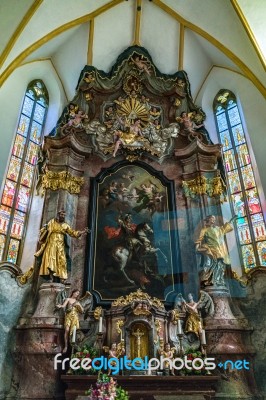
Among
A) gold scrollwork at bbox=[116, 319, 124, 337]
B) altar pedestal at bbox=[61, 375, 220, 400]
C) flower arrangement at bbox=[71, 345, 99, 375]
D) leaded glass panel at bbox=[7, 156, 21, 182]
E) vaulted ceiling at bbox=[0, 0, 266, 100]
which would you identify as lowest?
altar pedestal at bbox=[61, 375, 220, 400]

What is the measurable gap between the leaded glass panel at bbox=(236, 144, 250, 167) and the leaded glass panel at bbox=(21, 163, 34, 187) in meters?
7.18

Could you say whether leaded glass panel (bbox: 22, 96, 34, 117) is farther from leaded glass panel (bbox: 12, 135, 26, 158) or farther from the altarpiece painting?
the altarpiece painting

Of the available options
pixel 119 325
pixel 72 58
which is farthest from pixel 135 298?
pixel 72 58

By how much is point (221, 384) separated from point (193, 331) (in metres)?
1.18

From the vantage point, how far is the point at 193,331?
803 cm

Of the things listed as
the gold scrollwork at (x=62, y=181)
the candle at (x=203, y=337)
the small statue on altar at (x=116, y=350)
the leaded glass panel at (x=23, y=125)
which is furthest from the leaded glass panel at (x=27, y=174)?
the candle at (x=203, y=337)

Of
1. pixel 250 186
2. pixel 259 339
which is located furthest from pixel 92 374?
pixel 250 186

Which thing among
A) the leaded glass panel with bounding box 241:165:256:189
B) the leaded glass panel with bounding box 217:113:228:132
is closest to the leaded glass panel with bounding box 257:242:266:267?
the leaded glass panel with bounding box 241:165:256:189

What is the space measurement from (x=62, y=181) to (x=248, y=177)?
6.18m

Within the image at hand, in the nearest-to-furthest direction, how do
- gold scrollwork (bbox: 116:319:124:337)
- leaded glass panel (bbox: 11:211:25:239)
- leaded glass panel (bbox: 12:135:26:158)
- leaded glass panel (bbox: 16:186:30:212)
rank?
1. gold scrollwork (bbox: 116:319:124:337)
2. leaded glass panel (bbox: 11:211:25:239)
3. leaded glass panel (bbox: 16:186:30:212)
4. leaded glass panel (bbox: 12:135:26:158)

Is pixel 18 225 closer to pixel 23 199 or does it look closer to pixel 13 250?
pixel 13 250

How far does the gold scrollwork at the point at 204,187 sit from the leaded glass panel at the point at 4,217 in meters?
5.35

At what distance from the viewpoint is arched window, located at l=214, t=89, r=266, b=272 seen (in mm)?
10727

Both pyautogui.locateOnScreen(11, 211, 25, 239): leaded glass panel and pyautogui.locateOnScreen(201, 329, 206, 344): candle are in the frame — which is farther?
pyautogui.locateOnScreen(11, 211, 25, 239): leaded glass panel
